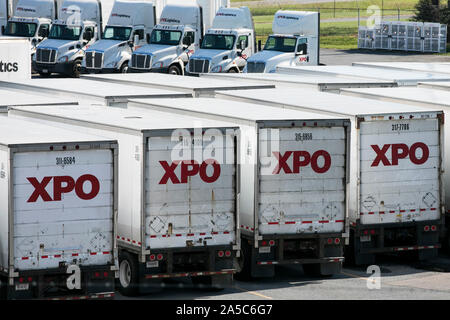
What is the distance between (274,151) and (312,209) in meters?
1.34

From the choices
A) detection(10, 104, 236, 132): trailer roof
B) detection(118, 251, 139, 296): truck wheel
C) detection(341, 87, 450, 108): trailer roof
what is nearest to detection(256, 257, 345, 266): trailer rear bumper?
detection(118, 251, 139, 296): truck wheel

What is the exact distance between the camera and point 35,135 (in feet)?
59.9

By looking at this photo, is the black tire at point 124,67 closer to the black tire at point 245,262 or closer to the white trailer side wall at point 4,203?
the black tire at point 245,262

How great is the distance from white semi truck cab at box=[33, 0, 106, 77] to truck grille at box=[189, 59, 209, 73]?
7589mm

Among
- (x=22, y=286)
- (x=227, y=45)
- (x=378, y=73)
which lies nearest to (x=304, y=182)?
(x=22, y=286)

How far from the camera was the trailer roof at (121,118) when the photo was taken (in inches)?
760

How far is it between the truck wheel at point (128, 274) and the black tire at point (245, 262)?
89.7 inches

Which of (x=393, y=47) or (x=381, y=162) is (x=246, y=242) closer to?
(x=381, y=162)

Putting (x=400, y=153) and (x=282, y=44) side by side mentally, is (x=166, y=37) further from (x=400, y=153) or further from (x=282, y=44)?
(x=400, y=153)

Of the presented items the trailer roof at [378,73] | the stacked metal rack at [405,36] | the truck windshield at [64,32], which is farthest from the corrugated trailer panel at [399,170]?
the stacked metal rack at [405,36]

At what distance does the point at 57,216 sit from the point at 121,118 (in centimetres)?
368

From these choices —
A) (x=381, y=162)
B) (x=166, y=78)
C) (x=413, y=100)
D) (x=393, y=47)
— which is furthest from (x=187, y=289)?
(x=393, y=47)

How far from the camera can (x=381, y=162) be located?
2158 centimetres

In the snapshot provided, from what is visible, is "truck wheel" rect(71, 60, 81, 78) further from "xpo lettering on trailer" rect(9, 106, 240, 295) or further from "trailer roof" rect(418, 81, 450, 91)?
"xpo lettering on trailer" rect(9, 106, 240, 295)
